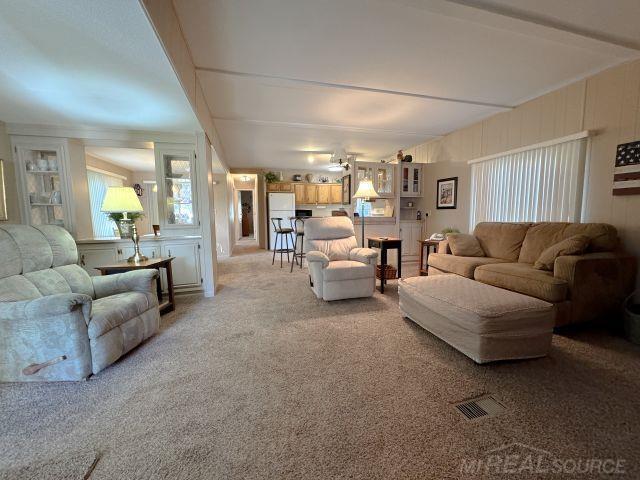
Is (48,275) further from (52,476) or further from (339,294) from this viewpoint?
(339,294)

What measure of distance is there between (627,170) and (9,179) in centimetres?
656

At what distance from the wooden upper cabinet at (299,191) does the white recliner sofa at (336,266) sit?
4.10 m

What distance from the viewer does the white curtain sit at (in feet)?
9.75

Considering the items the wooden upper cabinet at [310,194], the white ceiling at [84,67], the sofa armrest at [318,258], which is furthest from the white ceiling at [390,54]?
the wooden upper cabinet at [310,194]

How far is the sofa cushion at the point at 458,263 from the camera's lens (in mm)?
3090

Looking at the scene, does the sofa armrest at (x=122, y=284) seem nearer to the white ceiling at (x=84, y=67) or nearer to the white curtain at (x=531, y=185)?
the white ceiling at (x=84, y=67)

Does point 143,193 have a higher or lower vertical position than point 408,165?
lower

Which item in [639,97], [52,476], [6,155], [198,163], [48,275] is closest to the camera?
[52,476]

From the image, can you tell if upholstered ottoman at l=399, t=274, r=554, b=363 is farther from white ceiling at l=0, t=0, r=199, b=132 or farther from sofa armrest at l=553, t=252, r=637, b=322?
Result: white ceiling at l=0, t=0, r=199, b=132

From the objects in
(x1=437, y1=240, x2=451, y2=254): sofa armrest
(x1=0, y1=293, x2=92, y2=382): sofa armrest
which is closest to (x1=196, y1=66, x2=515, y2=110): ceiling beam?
(x1=437, y1=240, x2=451, y2=254): sofa armrest

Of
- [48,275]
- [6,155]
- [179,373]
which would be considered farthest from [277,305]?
[6,155]

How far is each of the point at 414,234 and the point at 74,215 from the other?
5.66 metres

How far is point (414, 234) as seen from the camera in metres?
5.56

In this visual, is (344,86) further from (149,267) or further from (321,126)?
(149,267)
